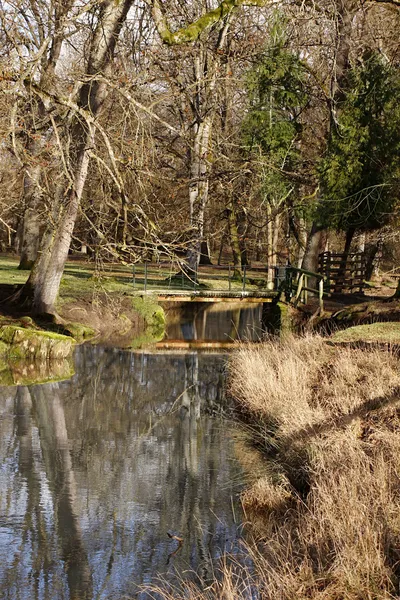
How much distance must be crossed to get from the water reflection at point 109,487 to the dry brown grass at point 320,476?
0.53m

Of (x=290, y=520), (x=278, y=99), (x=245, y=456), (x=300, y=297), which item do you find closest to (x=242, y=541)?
(x=290, y=520)

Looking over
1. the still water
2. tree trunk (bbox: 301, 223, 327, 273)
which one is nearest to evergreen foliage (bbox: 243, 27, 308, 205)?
tree trunk (bbox: 301, 223, 327, 273)

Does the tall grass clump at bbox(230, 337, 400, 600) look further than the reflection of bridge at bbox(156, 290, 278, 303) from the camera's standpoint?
No

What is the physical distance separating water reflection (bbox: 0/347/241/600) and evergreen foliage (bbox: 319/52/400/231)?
43.2 feet

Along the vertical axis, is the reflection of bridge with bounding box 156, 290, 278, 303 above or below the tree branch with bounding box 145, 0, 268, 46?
below

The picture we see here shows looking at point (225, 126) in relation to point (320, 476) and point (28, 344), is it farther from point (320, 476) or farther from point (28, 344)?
point (320, 476)

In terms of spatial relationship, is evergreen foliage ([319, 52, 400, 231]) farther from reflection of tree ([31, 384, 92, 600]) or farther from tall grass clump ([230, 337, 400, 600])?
reflection of tree ([31, 384, 92, 600])

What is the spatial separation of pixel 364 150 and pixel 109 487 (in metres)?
21.5

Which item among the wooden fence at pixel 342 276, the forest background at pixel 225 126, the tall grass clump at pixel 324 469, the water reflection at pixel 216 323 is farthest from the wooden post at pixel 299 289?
the tall grass clump at pixel 324 469

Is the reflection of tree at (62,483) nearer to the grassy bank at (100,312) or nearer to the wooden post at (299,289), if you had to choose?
the grassy bank at (100,312)

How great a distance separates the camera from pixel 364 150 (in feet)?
98.5

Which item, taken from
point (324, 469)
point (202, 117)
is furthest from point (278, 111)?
point (324, 469)

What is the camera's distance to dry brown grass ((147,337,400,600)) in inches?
282

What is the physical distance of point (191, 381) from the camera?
1906cm
